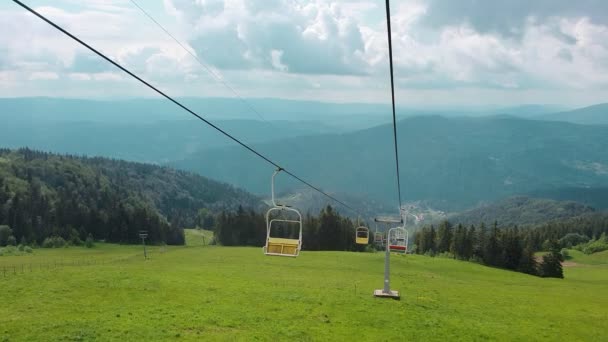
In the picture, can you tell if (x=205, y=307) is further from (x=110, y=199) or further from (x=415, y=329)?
(x=110, y=199)

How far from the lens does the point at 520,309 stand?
38219mm

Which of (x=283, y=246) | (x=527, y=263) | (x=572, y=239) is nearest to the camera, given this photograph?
(x=283, y=246)

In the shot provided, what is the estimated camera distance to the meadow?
2580 cm

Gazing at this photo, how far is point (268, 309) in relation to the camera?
3167 cm

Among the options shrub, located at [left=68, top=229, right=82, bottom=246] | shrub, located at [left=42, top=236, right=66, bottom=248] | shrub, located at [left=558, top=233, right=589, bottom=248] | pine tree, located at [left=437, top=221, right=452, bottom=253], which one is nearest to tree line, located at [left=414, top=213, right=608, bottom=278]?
pine tree, located at [left=437, top=221, right=452, bottom=253]

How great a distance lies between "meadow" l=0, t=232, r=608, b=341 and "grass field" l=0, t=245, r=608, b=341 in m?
0.07

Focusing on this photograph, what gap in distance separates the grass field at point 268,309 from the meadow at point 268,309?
65 millimetres

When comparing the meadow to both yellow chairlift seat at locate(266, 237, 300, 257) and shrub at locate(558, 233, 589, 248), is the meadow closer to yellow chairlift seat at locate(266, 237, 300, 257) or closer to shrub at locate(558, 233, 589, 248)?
yellow chairlift seat at locate(266, 237, 300, 257)

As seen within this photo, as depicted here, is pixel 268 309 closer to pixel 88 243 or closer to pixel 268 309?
pixel 268 309

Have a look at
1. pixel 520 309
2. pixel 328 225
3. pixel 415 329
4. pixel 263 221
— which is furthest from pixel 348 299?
pixel 263 221

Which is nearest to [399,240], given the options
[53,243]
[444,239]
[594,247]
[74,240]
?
[444,239]

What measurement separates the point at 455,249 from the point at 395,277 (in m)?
54.2

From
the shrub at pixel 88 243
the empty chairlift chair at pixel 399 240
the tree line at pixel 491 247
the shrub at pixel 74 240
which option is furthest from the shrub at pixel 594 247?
the shrub at pixel 74 240

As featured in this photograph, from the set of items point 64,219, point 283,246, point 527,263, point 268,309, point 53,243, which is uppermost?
point 64,219
